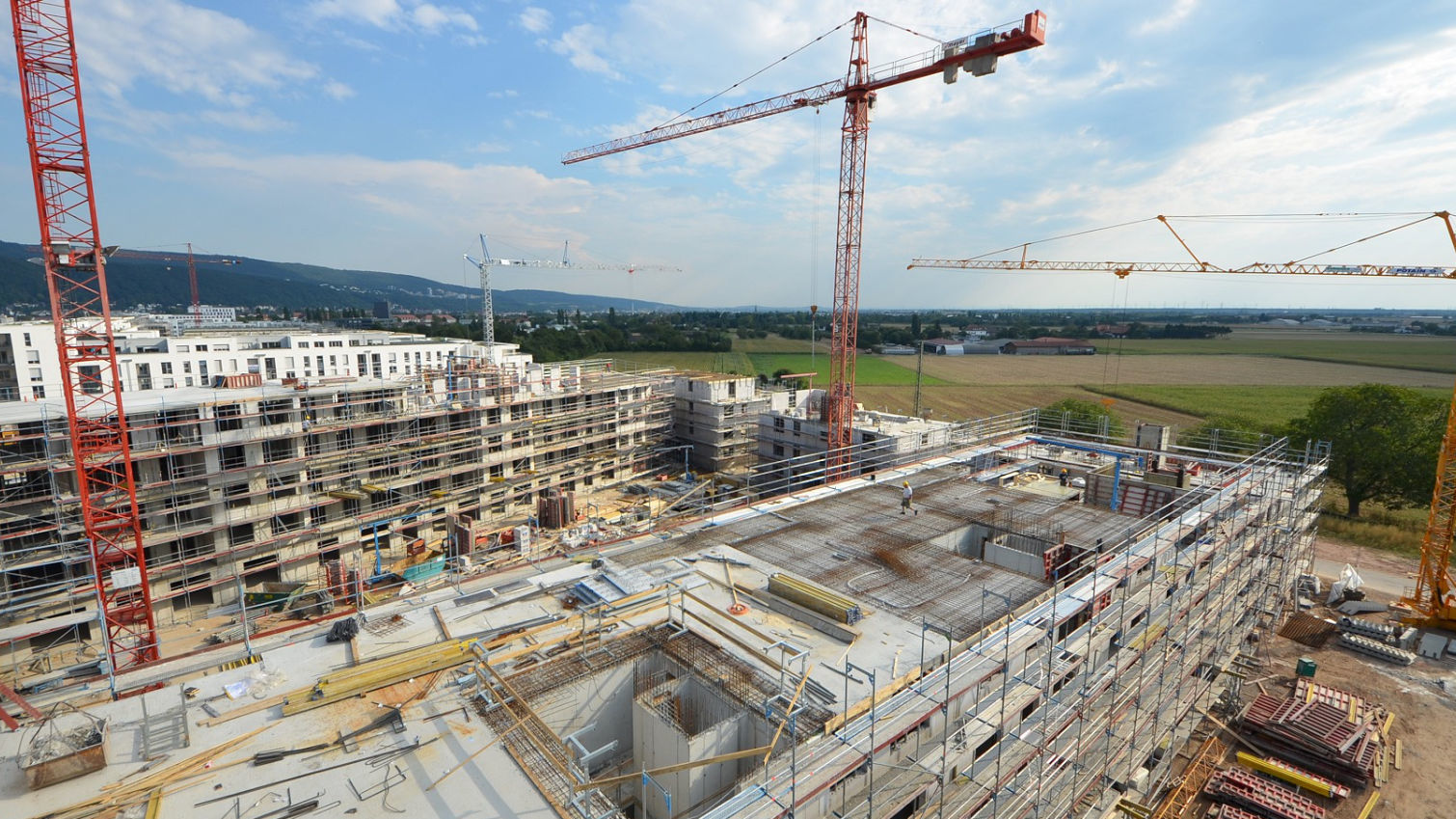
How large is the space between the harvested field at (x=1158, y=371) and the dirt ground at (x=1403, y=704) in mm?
73998

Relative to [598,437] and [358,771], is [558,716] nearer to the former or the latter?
[358,771]

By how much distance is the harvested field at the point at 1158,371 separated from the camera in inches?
3568

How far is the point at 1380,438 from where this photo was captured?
130 feet

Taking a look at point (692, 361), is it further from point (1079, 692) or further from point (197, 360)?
point (1079, 692)

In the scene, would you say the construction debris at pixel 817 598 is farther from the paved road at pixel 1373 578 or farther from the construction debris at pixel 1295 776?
the paved road at pixel 1373 578

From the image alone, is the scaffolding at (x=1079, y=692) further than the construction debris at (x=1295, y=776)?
No

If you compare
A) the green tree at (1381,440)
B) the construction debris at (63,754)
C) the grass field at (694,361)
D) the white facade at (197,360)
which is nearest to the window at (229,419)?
the white facade at (197,360)

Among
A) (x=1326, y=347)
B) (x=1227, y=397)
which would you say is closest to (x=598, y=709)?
(x=1227, y=397)

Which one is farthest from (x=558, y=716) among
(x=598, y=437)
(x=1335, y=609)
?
(x=598, y=437)

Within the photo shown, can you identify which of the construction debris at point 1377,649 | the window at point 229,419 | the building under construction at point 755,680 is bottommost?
the construction debris at point 1377,649

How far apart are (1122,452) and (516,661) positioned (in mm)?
26149

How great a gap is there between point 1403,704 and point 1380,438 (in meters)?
25.2

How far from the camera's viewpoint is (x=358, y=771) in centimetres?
926

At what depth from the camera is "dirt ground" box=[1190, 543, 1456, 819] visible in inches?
714
